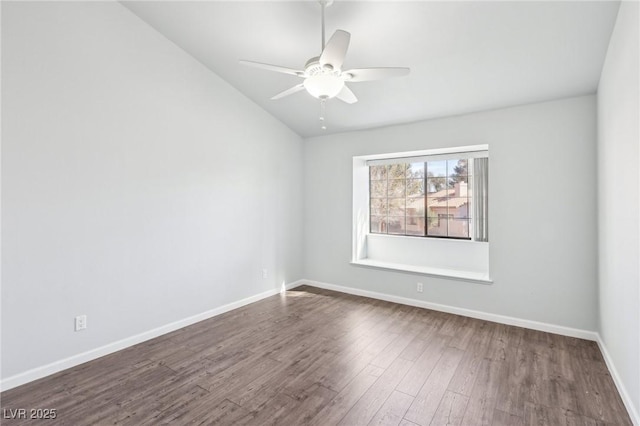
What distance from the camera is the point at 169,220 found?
3.34 meters

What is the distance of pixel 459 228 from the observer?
448 centimetres

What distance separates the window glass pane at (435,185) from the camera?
4609 millimetres

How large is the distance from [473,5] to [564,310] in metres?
3.06

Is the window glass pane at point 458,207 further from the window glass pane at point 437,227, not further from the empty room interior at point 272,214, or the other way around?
the window glass pane at point 437,227

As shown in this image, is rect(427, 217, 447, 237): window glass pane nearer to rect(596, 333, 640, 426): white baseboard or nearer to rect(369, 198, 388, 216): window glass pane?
rect(369, 198, 388, 216): window glass pane

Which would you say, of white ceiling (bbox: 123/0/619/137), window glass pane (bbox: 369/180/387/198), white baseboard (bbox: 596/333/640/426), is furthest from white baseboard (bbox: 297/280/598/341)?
white ceiling (bbox: 123/0/619/137)

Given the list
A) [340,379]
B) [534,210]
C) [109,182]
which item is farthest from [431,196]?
[109,182]

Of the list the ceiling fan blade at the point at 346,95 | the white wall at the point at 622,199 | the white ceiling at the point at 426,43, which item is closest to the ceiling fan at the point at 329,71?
the ceiling fan blade at the point at 346,95

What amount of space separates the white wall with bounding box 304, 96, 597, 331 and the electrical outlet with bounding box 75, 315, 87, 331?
351 cm

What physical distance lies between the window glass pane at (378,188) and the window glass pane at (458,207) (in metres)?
1.03

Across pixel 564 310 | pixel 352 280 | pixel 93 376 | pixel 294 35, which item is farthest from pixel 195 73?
pixel 564 310

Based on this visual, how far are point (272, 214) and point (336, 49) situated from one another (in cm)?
305

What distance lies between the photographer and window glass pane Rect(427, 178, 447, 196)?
4.61 m

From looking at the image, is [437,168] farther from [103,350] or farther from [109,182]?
[103,350]
